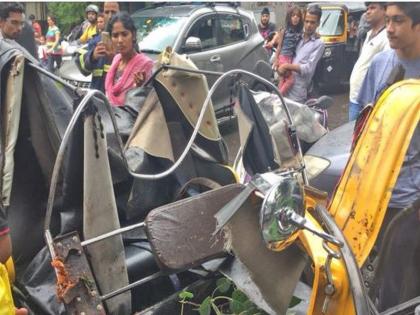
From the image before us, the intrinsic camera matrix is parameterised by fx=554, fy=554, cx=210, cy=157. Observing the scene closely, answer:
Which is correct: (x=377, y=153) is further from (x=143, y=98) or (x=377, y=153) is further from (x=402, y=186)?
(x=143, y=98)

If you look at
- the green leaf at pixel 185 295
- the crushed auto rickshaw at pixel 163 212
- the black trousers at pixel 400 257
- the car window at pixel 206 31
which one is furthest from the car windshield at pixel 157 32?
the black trousers at pixel 400 257

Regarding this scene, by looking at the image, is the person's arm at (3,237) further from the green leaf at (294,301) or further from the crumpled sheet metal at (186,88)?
the crumpled sheet metal at (186,88)

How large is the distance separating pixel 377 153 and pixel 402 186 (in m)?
0.24

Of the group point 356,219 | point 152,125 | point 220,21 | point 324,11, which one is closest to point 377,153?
point 356,219

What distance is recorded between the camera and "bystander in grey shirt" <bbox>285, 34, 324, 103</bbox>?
17.6 feet

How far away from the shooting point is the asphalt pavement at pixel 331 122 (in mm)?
6488

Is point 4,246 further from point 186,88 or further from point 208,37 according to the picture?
point 208,37

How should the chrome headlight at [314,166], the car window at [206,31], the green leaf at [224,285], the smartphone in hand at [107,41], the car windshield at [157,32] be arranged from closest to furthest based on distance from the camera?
the green leaf at [224,285]
the chrome headlight at [314,166]
the smartphone in hand at [107,41]
the car windshield at [157,32]
the car window at [206,31]

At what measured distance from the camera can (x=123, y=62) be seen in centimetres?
423

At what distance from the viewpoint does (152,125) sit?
2.74 metres

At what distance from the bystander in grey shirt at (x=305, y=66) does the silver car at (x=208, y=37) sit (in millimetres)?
1314

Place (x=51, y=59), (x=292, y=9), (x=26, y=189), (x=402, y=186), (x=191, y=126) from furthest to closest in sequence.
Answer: (x=51, y=59)
(x=292, y=9)
(x=191, y=126)
(x=26, y=189)
(x=402, y=186)

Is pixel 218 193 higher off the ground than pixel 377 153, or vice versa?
pixel 377 153

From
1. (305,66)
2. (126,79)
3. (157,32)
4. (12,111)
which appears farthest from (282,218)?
(157,32)
